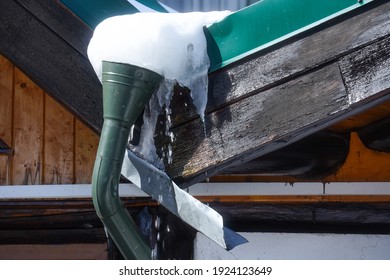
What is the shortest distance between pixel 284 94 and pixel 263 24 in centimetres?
25

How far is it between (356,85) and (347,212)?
1.56 m

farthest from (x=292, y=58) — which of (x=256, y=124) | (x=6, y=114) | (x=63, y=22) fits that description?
(x=6, y=114)

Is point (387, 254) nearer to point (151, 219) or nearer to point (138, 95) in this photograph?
point (151, 219)

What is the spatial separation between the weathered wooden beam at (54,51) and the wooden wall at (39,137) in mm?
796

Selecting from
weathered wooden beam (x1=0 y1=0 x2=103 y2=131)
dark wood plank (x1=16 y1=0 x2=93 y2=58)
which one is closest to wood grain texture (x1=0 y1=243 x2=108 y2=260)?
weathered wooden beam (x1=0 y1=0 x2=103 y2=131)

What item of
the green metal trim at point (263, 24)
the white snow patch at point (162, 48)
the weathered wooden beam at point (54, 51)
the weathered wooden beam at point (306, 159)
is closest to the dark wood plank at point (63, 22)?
the weathered wooden beam at point (54, 51)

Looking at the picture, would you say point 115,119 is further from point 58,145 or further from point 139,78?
point 58,145

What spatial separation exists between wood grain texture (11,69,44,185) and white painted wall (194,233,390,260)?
2.99 ft

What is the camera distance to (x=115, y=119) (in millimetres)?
2719

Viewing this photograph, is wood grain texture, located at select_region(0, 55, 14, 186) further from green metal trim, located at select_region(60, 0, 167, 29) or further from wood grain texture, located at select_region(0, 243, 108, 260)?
green metal trim, located at select_region(60, 0, 167, 29)

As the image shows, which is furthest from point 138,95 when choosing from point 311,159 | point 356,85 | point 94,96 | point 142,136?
point 311,159

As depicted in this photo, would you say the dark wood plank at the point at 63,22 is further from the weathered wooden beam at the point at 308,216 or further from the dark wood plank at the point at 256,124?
the weathered wooden beam at the point at 308,216

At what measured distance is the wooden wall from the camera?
410cm

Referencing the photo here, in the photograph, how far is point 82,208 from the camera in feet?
13.7
